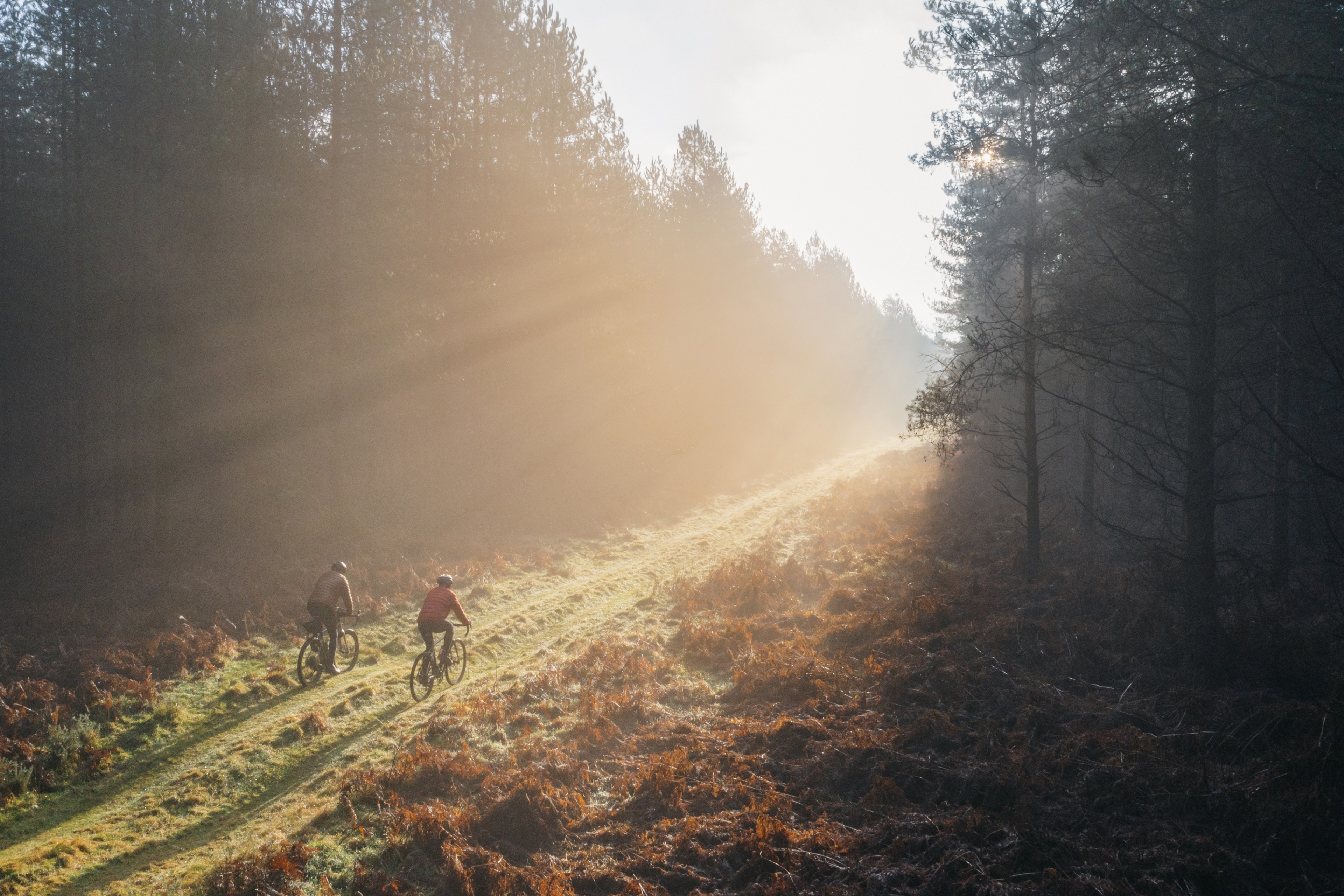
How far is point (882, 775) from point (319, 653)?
34.8 ft

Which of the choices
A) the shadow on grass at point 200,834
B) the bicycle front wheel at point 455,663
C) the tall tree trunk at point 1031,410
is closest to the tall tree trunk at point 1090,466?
the tall tree trunk at point 1031,410

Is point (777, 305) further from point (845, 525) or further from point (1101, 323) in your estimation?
point (1101, 323)

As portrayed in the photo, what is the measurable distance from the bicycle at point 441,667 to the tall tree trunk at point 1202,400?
12401 millimetres

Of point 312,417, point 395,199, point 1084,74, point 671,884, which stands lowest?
point 671,884

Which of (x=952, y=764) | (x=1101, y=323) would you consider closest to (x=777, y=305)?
(x=1101, y=323)

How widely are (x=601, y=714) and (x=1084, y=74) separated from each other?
12183 millimetres

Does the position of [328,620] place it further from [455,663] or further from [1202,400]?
[1202,400]

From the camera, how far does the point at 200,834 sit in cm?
808

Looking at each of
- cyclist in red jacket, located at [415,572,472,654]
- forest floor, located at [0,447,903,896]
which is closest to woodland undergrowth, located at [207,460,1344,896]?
forest floor, located at [0,447,903,896]

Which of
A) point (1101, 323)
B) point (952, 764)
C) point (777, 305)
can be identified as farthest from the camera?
point (777, 305)

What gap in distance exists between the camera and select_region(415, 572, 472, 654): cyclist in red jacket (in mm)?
12453

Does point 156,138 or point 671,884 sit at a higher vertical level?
point 156,138

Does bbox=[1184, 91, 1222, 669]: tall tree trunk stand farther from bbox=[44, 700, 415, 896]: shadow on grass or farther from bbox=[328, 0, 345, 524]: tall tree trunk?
bbox=[328, 0, 345, 524]: tall tree trunk

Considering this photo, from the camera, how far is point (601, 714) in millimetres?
10930
